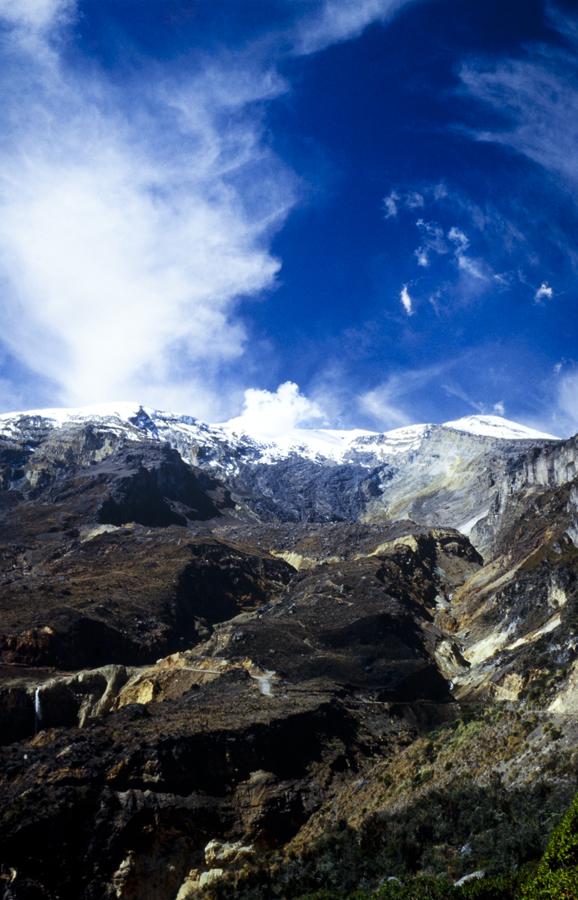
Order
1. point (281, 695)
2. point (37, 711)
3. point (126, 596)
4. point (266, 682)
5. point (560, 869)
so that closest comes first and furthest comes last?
1. point (560, 869)
2. point (281, 695)
3. point (266, 682)
4. point (37, 711)
5. point (126, 596)

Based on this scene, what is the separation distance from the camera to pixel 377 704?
5388cm

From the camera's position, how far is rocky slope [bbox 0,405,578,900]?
2988 cm

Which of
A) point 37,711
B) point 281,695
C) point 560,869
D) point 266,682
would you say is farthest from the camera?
point 37,711

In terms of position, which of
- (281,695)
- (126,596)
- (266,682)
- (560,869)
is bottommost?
(560,869)

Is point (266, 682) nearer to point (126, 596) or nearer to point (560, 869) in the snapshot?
point (126, 596)

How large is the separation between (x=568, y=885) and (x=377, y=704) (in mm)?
40902

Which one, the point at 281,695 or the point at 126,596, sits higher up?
the point at 126,596

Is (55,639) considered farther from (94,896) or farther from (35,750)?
(94,896)

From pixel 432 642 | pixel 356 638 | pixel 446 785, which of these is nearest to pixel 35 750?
pixel 446 785

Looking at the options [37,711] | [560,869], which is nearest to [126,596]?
[37,711]

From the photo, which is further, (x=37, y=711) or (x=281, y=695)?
(x=37, y=711)

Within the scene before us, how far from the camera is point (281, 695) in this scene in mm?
53812

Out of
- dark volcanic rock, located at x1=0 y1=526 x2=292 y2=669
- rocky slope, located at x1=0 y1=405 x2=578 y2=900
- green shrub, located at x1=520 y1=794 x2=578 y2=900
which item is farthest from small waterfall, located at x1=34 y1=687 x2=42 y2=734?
green shrub, located at x1=520 y1=794 x2=578 y2=900

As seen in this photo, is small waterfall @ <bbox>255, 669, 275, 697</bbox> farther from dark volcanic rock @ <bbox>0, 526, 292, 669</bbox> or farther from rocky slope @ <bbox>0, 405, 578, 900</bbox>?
dark volcanic rock @ <bbox>0, 526, 292, 669</bbox>
